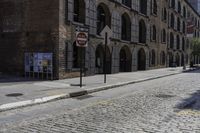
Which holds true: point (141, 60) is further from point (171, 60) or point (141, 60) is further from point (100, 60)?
point (171, 60)

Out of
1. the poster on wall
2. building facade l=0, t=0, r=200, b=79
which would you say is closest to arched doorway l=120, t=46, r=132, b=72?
building facade l=0, t=0, r=200, b=79

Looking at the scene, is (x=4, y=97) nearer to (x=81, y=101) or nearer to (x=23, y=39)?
(x=81, y=101)

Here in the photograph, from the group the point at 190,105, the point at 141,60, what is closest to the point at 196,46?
the point at 141,60

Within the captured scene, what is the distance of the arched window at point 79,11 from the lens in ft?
79.3

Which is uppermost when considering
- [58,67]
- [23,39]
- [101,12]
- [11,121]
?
[101,12]

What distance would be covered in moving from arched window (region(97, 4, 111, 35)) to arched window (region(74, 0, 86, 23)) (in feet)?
12.9

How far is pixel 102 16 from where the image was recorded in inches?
1135

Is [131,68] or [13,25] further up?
[13,25]

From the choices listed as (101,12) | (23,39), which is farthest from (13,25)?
(101,12)

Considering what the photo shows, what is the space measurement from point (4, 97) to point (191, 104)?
6.86m

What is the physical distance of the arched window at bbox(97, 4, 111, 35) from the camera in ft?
92.6

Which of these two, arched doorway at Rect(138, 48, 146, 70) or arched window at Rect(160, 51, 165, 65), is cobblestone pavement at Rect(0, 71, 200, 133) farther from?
arched window at Rect(160, 51, 165, 65)

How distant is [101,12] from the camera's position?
28719 mm

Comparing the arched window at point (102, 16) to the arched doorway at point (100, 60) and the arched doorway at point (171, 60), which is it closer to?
the arched doorway at point (100, 60)
